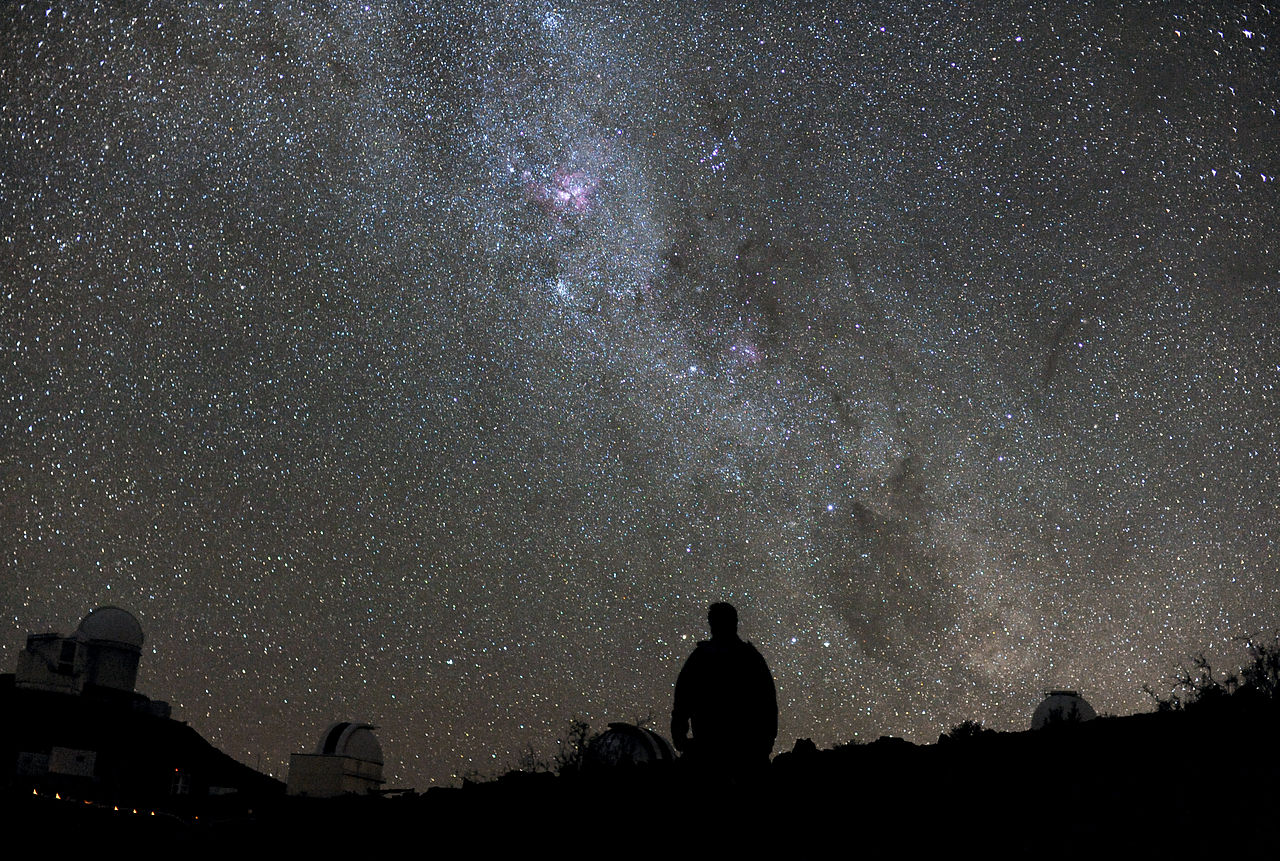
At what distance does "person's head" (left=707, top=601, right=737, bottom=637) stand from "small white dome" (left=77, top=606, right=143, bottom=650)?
26.7 meters

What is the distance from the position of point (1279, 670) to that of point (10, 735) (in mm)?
24606

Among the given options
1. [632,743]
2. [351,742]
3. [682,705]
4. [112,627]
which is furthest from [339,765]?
[682,705]

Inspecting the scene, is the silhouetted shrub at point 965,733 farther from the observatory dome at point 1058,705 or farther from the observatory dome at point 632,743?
the observatory dome at point 1058,705

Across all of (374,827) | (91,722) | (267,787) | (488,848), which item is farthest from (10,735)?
(488,848)

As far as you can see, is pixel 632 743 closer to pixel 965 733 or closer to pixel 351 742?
pixel 351 742

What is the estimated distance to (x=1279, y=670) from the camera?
16.0m

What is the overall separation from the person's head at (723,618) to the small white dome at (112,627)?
26655 millimetres

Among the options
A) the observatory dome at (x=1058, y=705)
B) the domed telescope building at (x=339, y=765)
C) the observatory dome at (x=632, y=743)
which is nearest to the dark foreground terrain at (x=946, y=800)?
the observatory dome at (x=632, y=743)

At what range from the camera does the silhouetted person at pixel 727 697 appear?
20.8 feet

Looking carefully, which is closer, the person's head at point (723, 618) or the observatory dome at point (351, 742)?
the person's head at point (723, 618)

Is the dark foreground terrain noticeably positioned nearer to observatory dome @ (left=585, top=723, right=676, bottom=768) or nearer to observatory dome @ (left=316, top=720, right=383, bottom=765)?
observatory dome @ (left=585, top=723, right=676, bottom=768)

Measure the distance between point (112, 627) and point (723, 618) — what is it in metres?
26.8

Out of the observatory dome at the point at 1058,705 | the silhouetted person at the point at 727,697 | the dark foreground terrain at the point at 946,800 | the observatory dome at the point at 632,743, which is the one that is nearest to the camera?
the dark foreground terrain at the point at 946,800

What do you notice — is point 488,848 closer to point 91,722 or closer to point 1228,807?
point 1228,807
